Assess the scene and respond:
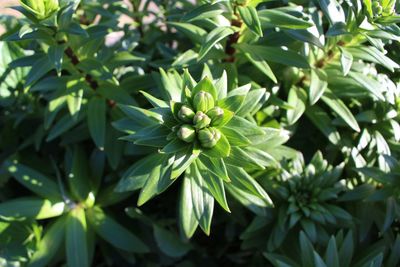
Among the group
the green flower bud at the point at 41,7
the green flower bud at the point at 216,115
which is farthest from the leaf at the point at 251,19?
the green flower bud at the point at 41,7

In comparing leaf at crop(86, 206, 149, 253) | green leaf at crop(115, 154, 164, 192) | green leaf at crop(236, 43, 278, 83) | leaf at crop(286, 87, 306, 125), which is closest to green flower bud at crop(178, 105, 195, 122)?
green leaf at crop(115, 154, 164, 192)

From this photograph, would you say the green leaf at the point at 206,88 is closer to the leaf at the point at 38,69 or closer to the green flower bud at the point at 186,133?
the green flower bud at the point at 186,133

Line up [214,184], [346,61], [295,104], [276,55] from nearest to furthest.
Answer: [214,184] < [346,61] < [276,55] < [295,104]

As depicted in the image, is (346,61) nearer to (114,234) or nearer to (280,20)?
(280,20)

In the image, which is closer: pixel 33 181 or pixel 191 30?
pixel 191 30

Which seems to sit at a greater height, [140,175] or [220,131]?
[220,131]

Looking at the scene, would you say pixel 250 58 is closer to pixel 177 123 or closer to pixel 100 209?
pixel 177 123

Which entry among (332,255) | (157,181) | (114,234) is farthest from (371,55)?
(114,234)
